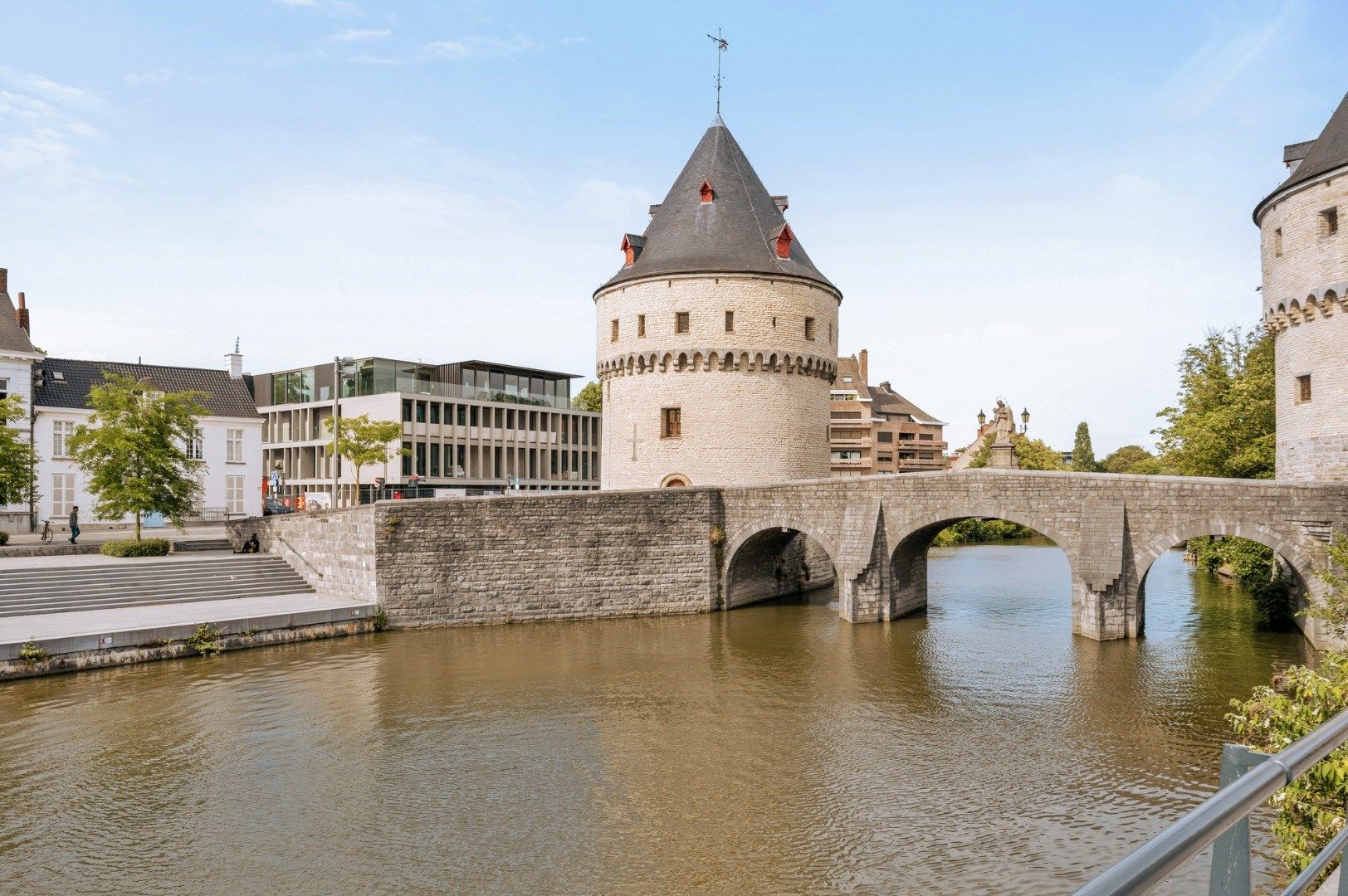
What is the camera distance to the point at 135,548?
1025 inches

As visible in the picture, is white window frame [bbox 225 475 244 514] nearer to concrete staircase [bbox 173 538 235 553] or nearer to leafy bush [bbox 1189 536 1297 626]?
concrete staircase [bbox 173 538 235 553]

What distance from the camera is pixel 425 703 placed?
631 inches

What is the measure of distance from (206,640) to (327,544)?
19.9 ft

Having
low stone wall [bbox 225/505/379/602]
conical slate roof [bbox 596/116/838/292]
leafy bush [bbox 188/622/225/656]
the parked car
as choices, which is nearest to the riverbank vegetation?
leafy bush [bbox 188/622/225/656]

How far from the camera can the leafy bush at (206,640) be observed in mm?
19234

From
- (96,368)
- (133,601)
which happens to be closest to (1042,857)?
(133,601)

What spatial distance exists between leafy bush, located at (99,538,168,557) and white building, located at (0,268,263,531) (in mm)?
5901

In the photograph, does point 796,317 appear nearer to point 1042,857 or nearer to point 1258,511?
point 1258,511

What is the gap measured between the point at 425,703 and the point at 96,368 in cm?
3090

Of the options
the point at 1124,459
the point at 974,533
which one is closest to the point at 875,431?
the point at 974,533

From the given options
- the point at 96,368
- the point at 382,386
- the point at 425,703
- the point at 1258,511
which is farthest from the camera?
the point at 382,386

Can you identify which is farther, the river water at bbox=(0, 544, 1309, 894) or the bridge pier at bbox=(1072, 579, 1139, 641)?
the bridge pier at bbox=(1072, 579, 1139, 641)

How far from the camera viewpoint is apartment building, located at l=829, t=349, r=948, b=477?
70.0m

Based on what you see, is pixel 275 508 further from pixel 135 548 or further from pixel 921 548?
pixel 921 548
